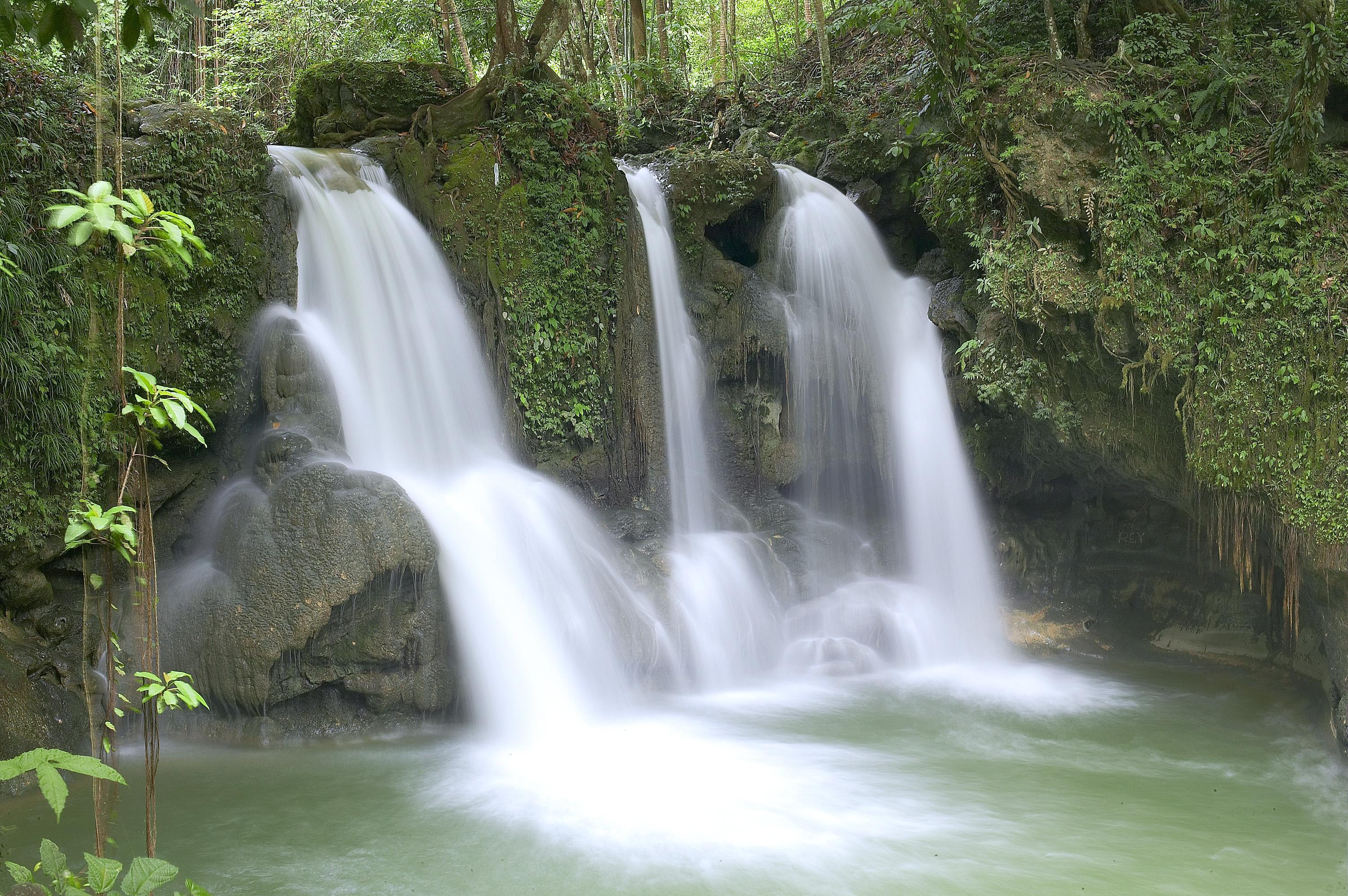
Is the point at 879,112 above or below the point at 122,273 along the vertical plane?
above

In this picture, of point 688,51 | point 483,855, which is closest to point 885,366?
point 483,855

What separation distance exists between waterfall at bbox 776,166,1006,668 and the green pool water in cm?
187

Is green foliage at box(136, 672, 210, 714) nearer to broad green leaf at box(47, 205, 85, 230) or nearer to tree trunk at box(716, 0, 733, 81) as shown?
broad green leaf at box(47, 205, 85, 230)

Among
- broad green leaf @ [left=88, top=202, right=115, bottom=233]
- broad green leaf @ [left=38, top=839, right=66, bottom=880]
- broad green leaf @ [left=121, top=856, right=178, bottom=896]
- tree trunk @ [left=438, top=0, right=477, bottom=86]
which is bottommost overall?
broad green leaf @ [left=121, top=856, right=178, bottom=896]

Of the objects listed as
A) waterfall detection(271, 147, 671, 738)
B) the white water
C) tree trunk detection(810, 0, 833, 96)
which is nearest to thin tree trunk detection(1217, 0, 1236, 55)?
the white water

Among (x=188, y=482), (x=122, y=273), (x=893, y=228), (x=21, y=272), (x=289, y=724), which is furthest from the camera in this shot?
(x=893, y=228)

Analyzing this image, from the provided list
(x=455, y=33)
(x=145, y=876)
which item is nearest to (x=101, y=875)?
(x=145, y=876)

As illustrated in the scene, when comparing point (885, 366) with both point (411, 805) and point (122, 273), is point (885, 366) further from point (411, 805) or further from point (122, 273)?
point (122, 273)

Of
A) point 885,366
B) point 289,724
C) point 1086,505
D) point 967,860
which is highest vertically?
point 885,366

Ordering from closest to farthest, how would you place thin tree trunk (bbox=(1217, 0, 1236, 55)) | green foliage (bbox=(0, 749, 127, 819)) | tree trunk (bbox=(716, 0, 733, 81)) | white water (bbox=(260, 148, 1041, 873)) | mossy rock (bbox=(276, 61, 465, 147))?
1. green foliage (bbox=(0, 749, 127, 819))
2. white water (bbox=(260, 148, 1041, 873))
3. thin tree trunk (bbox=(1217, 0, 1236, 55))
4. mossy rock (bbox=(276, 61, 465, 147))
5. tree trunk (bbox=(716, 0, 733, 81))

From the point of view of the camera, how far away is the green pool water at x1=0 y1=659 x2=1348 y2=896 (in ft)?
15.5

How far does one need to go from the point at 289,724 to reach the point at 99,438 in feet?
7.82

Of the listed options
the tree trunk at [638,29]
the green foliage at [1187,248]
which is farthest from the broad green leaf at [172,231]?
the tree trunk at [638,29]

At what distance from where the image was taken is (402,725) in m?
6.74
